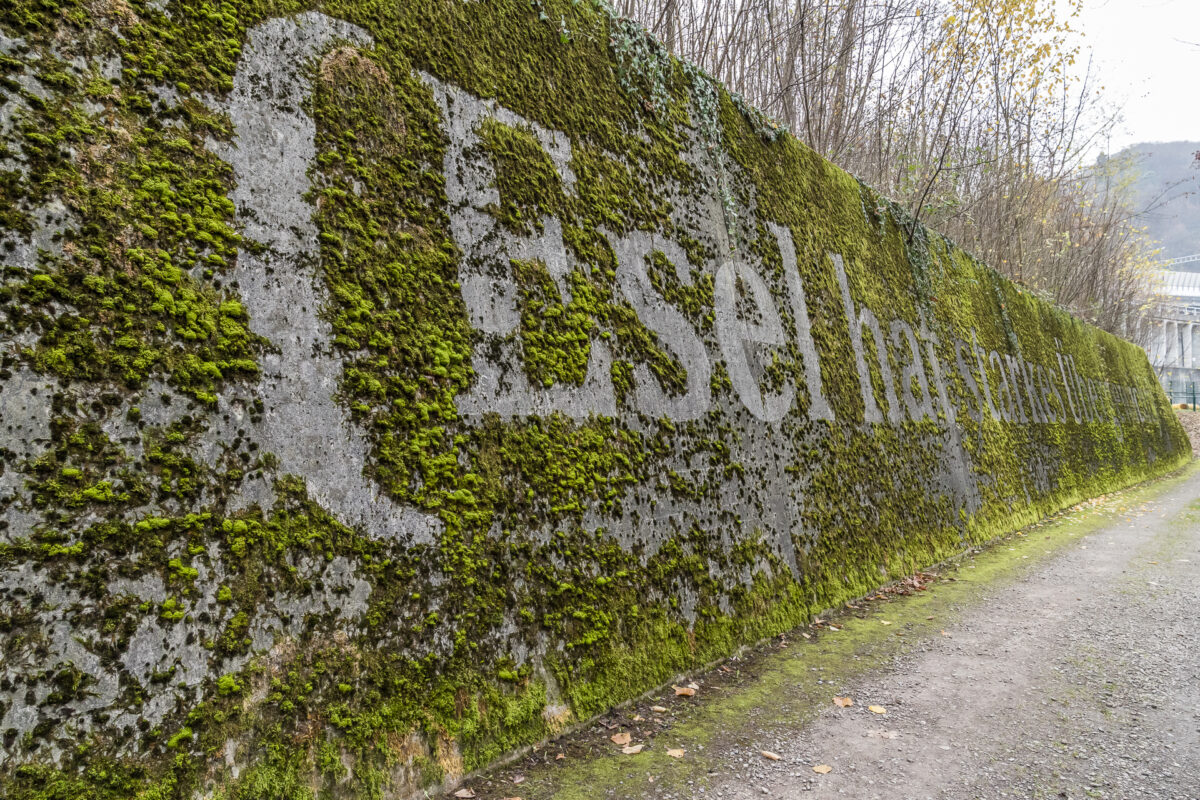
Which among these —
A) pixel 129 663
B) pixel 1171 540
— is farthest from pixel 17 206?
pixel 1171 540

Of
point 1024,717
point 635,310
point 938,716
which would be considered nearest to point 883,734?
point 938,716

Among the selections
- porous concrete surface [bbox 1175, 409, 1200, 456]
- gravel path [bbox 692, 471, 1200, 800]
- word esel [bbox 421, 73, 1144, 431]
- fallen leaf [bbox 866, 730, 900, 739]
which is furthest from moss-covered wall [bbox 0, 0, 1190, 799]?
porous concrete surface [bbox 1175, 409, 1200, 456]

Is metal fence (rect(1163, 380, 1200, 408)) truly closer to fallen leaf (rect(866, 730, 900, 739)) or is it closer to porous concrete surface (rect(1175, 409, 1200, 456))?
porous concrete surface (rect(1175, 409, 1200, 456))

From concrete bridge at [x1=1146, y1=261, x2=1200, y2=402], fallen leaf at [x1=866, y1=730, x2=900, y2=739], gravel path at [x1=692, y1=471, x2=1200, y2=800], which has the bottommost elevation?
gravel path at [x1=692, y1=471, x2=1200, y2=800]

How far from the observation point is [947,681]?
340 cm

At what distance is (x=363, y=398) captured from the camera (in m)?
2.32

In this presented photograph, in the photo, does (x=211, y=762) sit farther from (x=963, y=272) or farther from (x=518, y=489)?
(x=963, y=272)

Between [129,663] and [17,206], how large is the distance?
3.89 ft

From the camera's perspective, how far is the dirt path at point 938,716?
2381 millimetres

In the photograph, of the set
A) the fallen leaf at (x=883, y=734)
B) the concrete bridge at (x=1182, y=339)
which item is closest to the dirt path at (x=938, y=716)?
the fallen leaf at (x=883, y=734)

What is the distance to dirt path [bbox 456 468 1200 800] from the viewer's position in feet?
7.81

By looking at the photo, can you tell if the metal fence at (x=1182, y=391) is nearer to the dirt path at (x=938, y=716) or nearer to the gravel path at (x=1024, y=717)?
the gravel path at (x=1024, y=717)

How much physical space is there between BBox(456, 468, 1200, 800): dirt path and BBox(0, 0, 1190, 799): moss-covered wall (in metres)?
0.27

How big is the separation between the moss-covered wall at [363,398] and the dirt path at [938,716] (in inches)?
10.6
